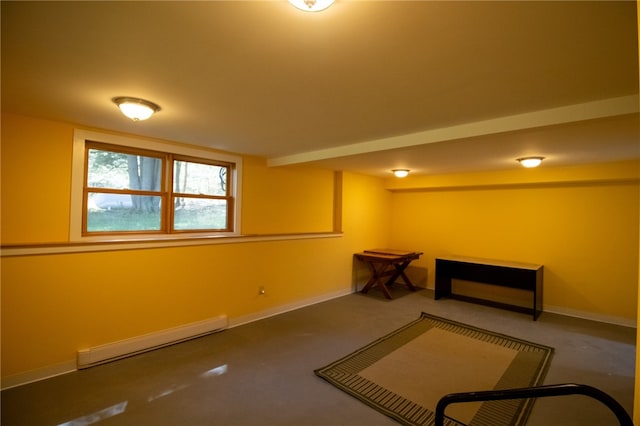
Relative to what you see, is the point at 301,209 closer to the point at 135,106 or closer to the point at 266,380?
the point at 266,380

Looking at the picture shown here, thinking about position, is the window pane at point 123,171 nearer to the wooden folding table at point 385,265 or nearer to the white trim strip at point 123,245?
the white trim strip at point 123,245

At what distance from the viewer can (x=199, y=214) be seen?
3.62 metres

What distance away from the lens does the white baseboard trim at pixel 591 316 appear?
154 inches

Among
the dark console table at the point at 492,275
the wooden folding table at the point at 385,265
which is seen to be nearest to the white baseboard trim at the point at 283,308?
the wooden folding table at the point at 385,265

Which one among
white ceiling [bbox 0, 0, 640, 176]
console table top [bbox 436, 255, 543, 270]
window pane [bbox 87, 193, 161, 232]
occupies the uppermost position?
white ceiling [bbox 0, 0, 640, 176]

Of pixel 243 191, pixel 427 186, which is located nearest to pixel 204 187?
pixel 243 191

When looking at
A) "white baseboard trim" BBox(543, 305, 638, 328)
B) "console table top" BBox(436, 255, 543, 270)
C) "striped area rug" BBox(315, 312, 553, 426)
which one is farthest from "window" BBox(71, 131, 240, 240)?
"white baseboard trim" BBox(543, 305, 638, 328)

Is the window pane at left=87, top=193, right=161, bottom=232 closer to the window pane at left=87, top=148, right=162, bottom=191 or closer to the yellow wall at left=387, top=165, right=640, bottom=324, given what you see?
the window pane at left=87, top=148, right=162, bottom=191

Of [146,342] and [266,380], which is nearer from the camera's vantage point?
[266,380]

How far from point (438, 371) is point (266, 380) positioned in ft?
5.12

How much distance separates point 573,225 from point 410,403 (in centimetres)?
388

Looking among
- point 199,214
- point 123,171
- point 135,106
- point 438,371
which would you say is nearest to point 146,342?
point 199,214

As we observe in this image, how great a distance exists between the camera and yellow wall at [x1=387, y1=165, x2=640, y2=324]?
392cm

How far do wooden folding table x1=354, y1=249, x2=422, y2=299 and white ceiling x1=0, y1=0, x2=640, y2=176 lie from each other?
265cm
